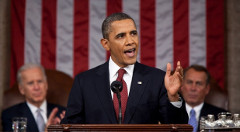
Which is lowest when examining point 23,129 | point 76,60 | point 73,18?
point 23,129

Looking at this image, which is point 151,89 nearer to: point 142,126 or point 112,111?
point 112,111

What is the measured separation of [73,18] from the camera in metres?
5.19

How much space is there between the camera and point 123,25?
2809mm

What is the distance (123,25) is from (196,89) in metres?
2.09

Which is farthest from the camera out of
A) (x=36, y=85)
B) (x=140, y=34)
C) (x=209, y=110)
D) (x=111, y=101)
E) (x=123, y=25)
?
(x=140, y=34)

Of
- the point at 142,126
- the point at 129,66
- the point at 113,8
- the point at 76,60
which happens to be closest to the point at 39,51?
the point at 76,60

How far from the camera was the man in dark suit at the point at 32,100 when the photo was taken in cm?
462

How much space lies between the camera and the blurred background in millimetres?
5105

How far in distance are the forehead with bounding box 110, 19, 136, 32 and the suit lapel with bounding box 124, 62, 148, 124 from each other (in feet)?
0.94

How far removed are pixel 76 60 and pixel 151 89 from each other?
8.40 ft

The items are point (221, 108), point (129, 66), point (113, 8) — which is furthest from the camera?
point (113, 8)

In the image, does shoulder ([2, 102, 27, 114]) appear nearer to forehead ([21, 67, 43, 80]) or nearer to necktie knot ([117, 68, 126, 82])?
forehead ([21, 67, 43, 80])

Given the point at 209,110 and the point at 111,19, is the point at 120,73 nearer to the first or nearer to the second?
the point at 111,19

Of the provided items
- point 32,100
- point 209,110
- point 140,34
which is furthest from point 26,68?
point 209,110
